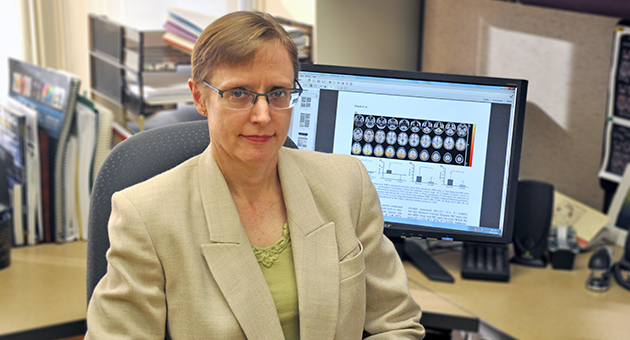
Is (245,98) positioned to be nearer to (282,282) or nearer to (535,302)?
(282,282)

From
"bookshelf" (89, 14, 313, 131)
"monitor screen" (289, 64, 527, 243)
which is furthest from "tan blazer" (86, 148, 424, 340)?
"bookshelf" (89, 14, 313, 131)

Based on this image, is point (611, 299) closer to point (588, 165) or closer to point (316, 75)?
point (588, 165)

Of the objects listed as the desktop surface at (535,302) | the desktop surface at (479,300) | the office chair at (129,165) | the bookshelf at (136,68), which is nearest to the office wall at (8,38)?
the bookshelf at (136,68)

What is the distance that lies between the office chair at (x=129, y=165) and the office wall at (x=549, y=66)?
3.39ft

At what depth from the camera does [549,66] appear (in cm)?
184

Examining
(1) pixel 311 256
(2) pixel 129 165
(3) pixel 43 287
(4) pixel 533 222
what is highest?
(2) pixel 129 165

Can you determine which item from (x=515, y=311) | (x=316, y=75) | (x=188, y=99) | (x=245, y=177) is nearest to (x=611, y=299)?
(x=515, y=311)

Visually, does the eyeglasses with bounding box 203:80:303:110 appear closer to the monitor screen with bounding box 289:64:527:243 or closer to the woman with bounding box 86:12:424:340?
the woman with bounding box 86:12:424:340

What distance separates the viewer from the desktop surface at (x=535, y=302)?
1347 mm

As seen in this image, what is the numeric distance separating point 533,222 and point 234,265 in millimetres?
906

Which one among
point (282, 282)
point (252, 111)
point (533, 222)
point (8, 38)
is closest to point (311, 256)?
point (282, 282)

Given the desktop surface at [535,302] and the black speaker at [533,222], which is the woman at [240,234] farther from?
the black speaker at [533,222]

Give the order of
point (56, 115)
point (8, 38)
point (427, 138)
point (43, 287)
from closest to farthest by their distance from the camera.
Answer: point (427, 138) < point (43, 287) < point (56, 115) < point (8, 38)

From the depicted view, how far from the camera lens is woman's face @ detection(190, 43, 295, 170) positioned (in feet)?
3.14
